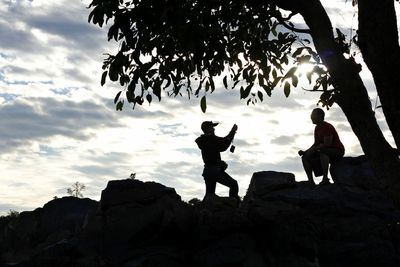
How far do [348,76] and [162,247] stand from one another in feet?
31.2

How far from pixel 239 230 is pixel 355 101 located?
8.65 m

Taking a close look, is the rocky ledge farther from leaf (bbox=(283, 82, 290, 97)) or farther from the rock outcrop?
leaf (bbox=(283, 82, 290, 97))

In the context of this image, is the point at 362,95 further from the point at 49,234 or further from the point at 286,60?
the point at 49,234

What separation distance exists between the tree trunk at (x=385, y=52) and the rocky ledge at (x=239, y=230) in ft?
26.4

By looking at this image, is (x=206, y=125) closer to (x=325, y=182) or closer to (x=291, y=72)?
(x=325, y=182)

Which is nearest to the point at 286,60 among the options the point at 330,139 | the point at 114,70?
the point at 114,70

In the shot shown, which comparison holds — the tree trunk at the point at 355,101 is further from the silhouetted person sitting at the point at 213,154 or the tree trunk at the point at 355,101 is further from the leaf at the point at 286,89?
the silhouetted person sitting at the point at 213,154

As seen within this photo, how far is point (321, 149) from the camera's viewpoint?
15.1 metres

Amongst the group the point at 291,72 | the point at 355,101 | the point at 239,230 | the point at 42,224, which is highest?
the point at 42,224

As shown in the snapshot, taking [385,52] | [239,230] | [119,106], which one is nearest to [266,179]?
[239,230]

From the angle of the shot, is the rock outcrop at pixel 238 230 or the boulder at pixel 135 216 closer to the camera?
the rock outcrop at pixel 238 230

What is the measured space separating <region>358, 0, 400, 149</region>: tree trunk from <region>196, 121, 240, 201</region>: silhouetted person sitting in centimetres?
860

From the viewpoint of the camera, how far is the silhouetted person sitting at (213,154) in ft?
50.5

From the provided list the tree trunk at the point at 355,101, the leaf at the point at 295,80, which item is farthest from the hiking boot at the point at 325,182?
the tree trunk at the point at 355,101
